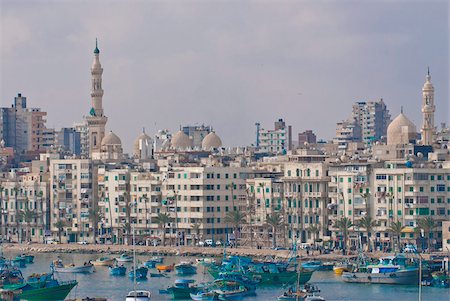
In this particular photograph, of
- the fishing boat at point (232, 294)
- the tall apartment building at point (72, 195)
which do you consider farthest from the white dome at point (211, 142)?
the fishing boat at point (232, 294)

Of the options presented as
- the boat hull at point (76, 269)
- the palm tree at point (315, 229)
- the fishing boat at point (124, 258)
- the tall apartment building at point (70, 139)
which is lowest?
the boat hull at point (76, 269)

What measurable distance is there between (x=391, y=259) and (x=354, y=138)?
270ft

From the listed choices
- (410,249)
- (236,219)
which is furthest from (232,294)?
(236,219)

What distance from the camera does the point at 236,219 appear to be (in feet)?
314

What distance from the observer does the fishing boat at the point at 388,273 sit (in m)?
75.8

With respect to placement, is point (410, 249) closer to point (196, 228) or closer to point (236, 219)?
point (236, 219)

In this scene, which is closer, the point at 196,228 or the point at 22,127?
the point at 196,228

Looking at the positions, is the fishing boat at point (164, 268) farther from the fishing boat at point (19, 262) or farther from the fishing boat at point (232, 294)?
the fishing boat at point (232, 294)

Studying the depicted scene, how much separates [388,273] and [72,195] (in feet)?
109

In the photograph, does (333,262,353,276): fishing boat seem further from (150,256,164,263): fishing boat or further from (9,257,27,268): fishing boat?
(9,257,27,268): fishing boat

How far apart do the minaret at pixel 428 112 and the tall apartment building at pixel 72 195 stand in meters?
20.4

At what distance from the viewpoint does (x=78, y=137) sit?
164250 millimetres

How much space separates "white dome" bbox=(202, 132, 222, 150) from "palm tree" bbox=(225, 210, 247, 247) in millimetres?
22581

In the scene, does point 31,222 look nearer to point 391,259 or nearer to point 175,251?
point 175,251
